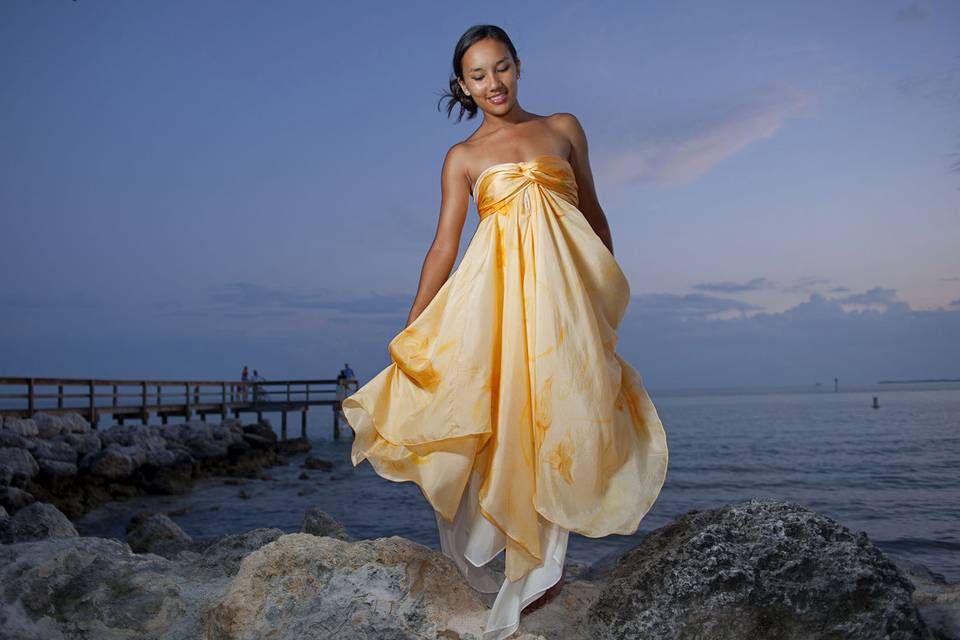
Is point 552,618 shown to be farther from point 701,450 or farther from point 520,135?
point 701,450

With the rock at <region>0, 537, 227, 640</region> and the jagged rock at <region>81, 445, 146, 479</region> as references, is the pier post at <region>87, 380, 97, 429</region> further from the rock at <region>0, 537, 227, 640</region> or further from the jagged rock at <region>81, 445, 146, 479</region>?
the rock at <region>0, 537, 227, 640</region>

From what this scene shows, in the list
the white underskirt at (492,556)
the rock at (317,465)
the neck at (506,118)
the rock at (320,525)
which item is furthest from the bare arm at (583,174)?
the rock at (317,465)

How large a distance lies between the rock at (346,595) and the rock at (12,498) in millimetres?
9886

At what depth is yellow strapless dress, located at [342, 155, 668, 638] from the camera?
2656mm

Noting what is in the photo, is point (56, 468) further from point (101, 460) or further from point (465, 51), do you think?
point (465, 51)

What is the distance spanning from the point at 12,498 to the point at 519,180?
11.2 meters

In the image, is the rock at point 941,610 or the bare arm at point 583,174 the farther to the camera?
the bare arm at point 583,174

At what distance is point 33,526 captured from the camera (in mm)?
6094

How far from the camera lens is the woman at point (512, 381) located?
105 inches

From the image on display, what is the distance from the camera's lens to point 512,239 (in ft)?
9.65

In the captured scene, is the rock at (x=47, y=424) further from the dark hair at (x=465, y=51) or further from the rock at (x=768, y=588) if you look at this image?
the rock at (x=768, y=588)

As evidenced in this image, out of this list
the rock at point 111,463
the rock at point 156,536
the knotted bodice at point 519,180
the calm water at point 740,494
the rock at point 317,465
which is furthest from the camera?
the rock at point 317,465

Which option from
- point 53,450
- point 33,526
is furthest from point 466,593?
point 53,450

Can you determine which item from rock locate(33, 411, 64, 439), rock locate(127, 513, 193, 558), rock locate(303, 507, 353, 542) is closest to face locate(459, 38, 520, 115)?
rock locate(303, 507, 353, 542)
